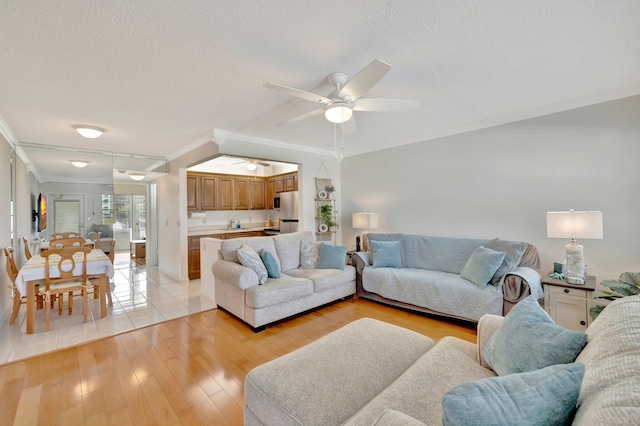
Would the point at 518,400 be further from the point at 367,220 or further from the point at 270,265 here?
the point at 367,220

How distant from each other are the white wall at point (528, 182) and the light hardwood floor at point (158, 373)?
1.54 m

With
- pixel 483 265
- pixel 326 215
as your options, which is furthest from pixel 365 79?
pixel 326 215

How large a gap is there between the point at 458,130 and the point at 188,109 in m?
3.56

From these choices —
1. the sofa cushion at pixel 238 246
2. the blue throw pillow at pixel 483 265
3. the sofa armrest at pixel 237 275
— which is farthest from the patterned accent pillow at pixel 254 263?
the blue throw pillow at pixel 483 265

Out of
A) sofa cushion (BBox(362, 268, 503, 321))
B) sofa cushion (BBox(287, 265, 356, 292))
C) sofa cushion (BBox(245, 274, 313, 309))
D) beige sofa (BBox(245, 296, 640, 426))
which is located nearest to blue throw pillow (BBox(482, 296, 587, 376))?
beige sofa (BBox(245, 296, 640, 426))

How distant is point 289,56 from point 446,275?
306 cm

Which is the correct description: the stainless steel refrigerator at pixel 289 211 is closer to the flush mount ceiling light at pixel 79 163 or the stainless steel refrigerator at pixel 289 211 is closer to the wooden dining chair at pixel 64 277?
the wooden dining chair at pixel 64 277

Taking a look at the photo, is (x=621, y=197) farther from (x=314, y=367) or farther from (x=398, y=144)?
(x=314, y=367)

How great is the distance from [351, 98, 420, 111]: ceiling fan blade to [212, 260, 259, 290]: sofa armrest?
6.87 feet

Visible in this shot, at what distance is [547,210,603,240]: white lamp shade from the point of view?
2637 millimetres

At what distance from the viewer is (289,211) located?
6133mm

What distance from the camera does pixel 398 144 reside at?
4.77 m

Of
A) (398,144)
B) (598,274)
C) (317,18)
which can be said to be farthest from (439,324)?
(317,18)

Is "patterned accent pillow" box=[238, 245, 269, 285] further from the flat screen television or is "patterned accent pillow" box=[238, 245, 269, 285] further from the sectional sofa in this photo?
the flat screen television
